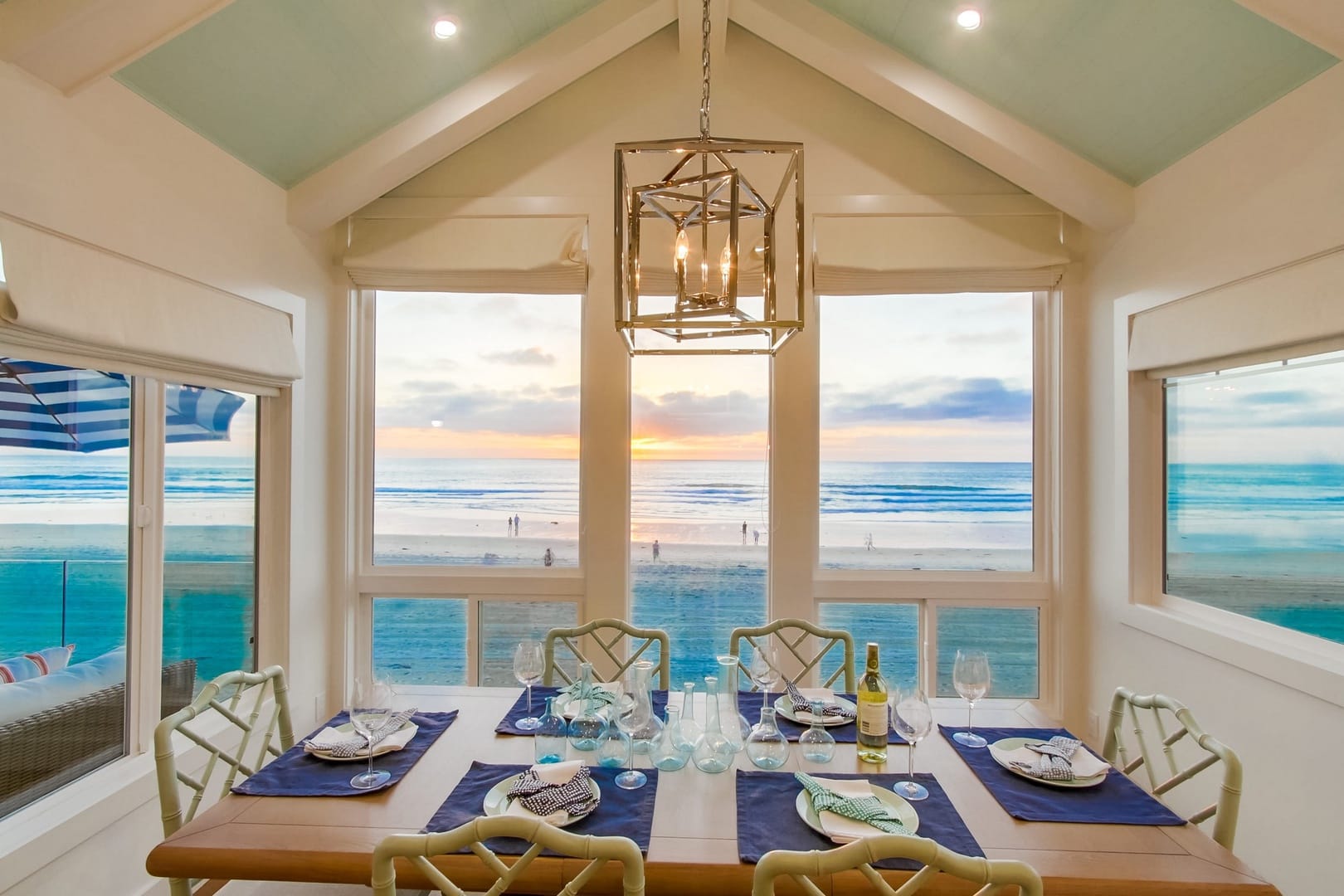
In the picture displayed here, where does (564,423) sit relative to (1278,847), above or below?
above

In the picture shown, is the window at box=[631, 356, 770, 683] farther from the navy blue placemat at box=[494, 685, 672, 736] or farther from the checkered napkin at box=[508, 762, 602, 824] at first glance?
the checkered napkin at box=[508, 762, 602, 824]

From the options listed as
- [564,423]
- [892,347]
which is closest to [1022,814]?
[892,347]

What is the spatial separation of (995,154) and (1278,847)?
2.37 m

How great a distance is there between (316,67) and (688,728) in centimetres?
229

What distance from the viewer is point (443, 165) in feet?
10.2

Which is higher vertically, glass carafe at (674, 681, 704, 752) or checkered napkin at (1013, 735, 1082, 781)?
glass carafe at (674, 681, 704, 752)

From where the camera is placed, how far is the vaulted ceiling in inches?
72.6

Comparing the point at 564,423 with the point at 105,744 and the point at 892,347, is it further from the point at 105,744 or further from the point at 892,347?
the point at 105,744

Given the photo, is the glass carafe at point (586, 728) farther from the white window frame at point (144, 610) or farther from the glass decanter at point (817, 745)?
the white window frame at point (144, 610)

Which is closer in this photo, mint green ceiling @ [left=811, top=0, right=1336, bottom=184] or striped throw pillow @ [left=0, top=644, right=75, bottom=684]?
striped throw pillow @ [left=0, top=644, right=75, bottom=684]

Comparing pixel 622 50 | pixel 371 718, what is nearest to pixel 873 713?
pixel 371 718

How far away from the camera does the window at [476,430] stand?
10.5 feet

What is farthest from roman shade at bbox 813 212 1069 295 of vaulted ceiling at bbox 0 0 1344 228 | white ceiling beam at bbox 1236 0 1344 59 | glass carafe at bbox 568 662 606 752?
glass carafe at bbox 568 662 606 752

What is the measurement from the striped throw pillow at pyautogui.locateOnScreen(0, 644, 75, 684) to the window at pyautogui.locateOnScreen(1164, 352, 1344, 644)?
3.45 m
